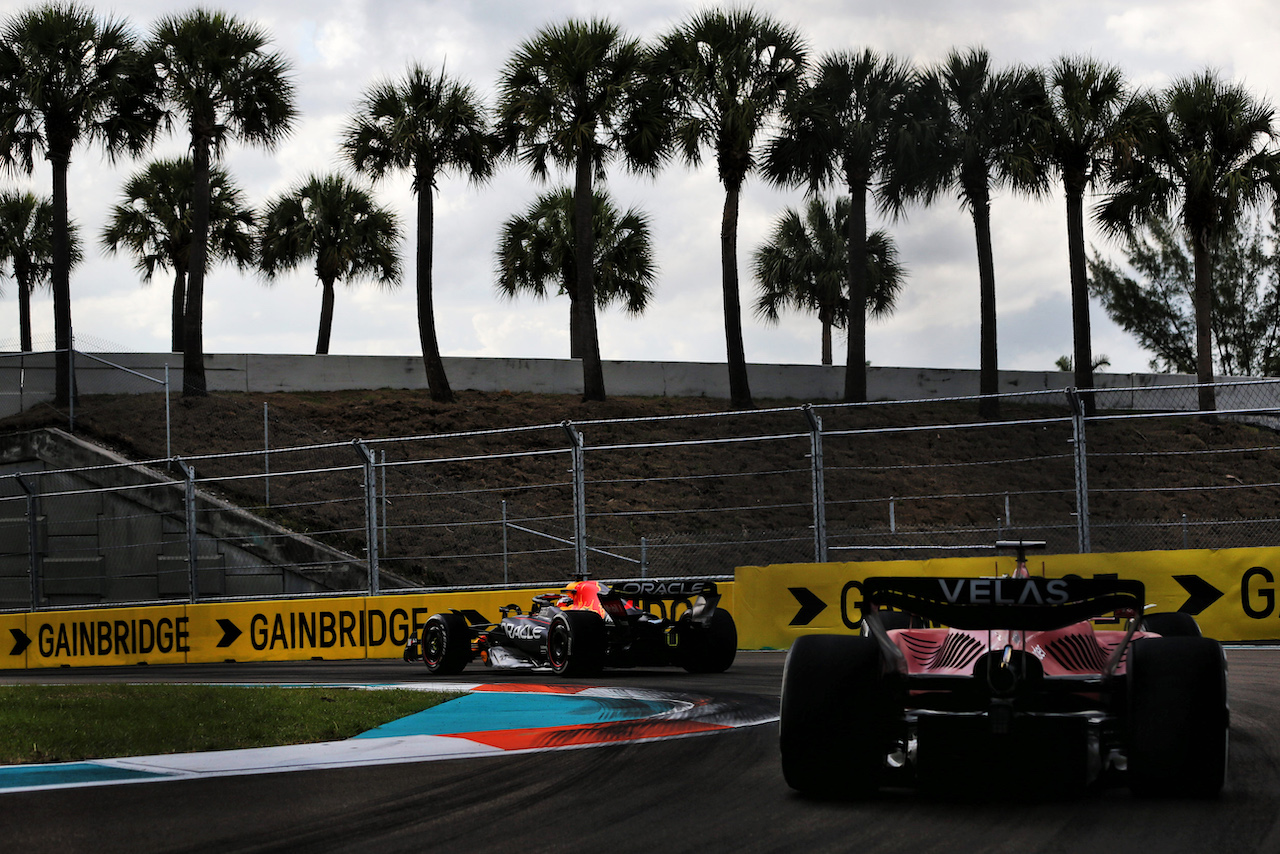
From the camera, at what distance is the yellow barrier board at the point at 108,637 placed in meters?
17.4

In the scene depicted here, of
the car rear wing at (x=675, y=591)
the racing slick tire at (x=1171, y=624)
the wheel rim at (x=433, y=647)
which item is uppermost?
the racing slick tire at (x=1171, y=624)

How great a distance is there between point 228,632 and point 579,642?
7760mm

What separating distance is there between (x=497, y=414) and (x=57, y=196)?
A: 36.0ft

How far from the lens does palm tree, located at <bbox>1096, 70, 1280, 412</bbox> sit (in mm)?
29875

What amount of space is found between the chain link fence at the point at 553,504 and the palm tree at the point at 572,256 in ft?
27.2

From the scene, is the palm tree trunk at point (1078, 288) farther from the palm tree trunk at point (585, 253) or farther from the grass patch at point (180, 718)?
the grass patch at point (180, 718)

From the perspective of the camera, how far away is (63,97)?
27766mm

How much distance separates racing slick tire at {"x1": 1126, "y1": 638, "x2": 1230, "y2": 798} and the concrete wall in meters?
28.7

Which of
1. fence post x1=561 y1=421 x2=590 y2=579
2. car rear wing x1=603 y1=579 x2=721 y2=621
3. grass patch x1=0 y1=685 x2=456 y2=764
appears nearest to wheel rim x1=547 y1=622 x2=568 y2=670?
car rear wing x1=603 y1=579 x2=721 y2=621

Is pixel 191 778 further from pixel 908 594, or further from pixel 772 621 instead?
pixel 772 621

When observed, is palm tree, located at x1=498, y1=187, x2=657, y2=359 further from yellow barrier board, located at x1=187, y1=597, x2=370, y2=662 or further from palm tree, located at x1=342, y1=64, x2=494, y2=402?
yellow barrier board, located at x1=187, y1=597, x2=370, y2=662

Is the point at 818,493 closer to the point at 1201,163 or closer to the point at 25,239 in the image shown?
the point at 1201,163

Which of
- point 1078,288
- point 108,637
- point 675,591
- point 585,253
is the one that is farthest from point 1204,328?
point 108,637

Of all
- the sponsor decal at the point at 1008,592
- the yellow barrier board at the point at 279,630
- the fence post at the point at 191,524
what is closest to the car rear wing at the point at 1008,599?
the sponsor decal at the point at 1008,592
